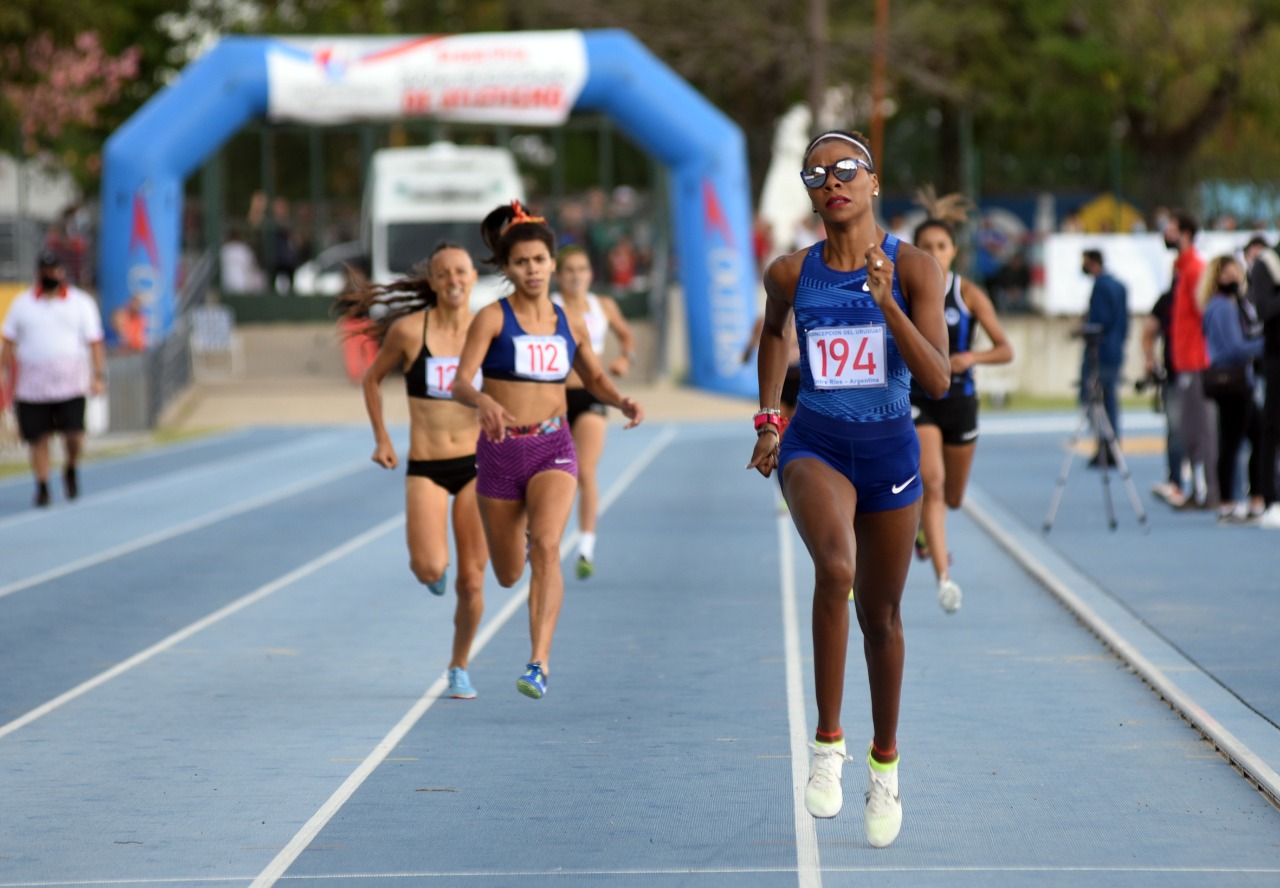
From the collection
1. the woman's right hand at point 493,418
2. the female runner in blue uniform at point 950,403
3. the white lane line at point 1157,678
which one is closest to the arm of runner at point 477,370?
the woman's right hand at point 493,418

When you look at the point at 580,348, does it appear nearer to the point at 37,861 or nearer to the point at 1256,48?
the point at 37,861

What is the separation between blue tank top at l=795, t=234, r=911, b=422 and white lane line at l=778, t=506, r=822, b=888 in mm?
1242

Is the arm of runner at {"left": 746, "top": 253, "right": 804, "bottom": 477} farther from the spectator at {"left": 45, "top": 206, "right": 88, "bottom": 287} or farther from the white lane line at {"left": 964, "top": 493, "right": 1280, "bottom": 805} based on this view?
the spectator at {"left": 45, "top": 206, "right": 88, "bottom": 287}

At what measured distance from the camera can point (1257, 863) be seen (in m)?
5.91

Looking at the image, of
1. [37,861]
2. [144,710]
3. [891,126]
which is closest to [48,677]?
[144,710]

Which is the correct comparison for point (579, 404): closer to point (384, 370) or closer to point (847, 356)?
point (384, 370)

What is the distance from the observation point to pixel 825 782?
6141 mm

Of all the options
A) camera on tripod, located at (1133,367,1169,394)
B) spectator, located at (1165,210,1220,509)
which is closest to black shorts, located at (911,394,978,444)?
spectator, located at (1165,210,1220,509)

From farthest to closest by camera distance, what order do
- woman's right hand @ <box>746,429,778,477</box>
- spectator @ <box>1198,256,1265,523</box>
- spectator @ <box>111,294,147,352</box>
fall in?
spectator @ <box>111,294,147,352</box> → spectator @ <box>1198,256,1265,523</box> → woman's right hand @ <box>746,429,778,477</box>

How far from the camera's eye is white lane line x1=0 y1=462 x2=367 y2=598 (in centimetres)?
1310

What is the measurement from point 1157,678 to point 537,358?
112 inches

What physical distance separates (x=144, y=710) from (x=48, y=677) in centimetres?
104

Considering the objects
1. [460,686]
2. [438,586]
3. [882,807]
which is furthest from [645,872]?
[438,586]

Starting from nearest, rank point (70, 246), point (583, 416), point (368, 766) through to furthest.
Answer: point (368, 766) → point (583, 416) → point (70, 246)
